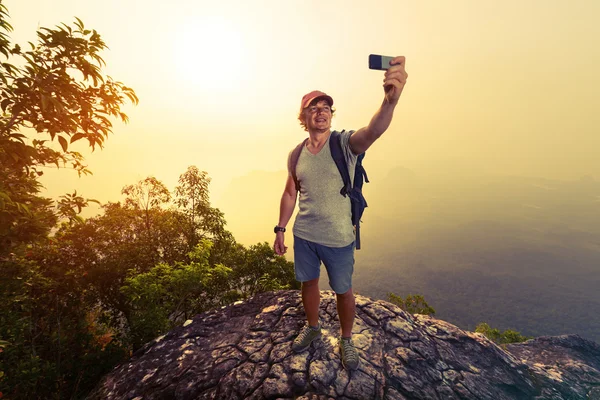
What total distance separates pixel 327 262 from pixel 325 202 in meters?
0.70

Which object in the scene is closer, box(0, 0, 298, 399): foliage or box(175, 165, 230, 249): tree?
box(0, 0, 298, 399): foliage

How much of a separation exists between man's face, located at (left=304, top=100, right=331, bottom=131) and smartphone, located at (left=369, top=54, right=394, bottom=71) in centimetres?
79

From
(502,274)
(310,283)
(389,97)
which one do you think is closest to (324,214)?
(310,283)

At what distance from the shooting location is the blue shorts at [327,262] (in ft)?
9.59

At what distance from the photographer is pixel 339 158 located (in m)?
2.79

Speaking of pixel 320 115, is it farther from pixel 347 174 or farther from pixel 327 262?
pixel 327 262

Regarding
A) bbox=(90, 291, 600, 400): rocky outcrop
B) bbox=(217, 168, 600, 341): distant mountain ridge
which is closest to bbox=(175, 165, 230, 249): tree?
bbox=(90, 291, 600, 400): rocky outcrop

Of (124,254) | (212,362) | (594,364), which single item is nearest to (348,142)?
(212,362)

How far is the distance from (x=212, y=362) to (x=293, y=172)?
9.73 ft

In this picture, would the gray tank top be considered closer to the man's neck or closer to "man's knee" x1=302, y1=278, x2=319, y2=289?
the man's neck

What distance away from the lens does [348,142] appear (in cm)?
271

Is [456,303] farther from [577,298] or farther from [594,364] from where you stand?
[594,364]

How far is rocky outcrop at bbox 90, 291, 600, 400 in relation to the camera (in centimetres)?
312

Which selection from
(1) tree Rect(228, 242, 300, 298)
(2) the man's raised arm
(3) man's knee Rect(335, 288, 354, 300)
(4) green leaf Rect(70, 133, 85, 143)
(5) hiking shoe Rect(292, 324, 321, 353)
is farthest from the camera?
(1) tree Rect(228, 242, 300, 298)
